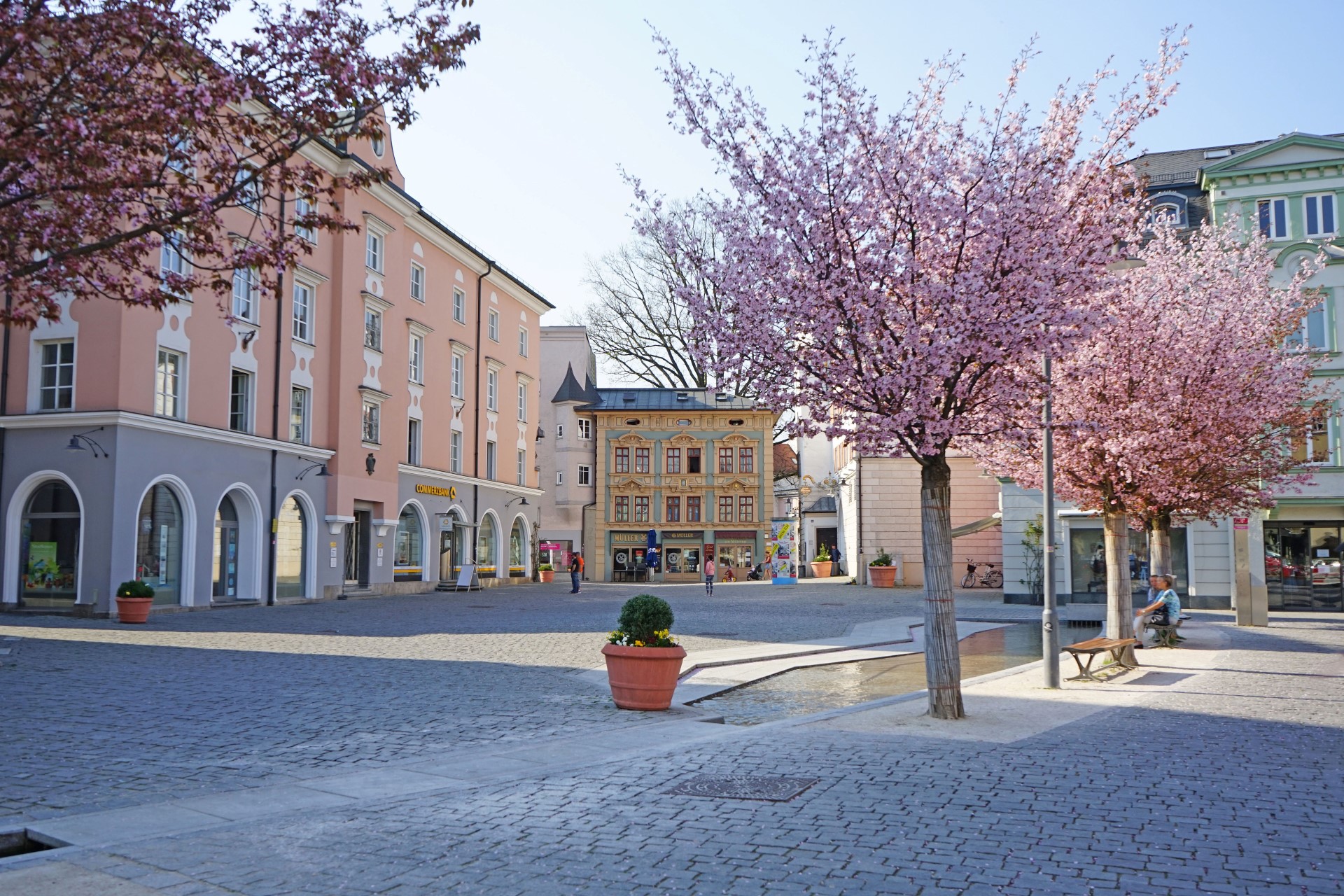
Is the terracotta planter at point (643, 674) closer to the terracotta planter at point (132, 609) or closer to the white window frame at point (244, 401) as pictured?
the terracotta planter at point (132, 609)

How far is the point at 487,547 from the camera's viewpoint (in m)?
47.2

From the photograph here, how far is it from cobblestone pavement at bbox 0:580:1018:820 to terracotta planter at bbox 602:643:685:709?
43 cm

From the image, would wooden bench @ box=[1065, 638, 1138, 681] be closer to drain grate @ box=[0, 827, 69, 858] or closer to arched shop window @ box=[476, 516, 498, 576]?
drain grate @ box=[0, 827, 69, 858]

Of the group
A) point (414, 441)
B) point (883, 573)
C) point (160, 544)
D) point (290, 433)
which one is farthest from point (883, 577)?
point (160, 544)

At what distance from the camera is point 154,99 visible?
7.60 metres

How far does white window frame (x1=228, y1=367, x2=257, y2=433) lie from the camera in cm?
2883

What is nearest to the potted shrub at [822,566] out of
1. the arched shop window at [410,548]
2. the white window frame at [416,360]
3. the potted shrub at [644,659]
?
the arched shop window at [410,548]

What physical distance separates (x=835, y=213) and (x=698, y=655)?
345 inches

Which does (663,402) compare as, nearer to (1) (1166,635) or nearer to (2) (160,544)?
(2) (160,544)

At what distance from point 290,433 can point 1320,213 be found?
31938 millimetres

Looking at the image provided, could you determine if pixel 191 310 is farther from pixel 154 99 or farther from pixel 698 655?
pixel 154 99

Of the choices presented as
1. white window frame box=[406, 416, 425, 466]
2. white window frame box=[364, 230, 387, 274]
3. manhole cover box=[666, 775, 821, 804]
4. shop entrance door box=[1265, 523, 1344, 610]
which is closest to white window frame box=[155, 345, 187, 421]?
white window frame box=[364, 230, 387, 274]

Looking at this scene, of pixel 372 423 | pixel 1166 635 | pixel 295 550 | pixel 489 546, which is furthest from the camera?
pixel 489 546

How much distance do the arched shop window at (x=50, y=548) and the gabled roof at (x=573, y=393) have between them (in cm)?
3885
